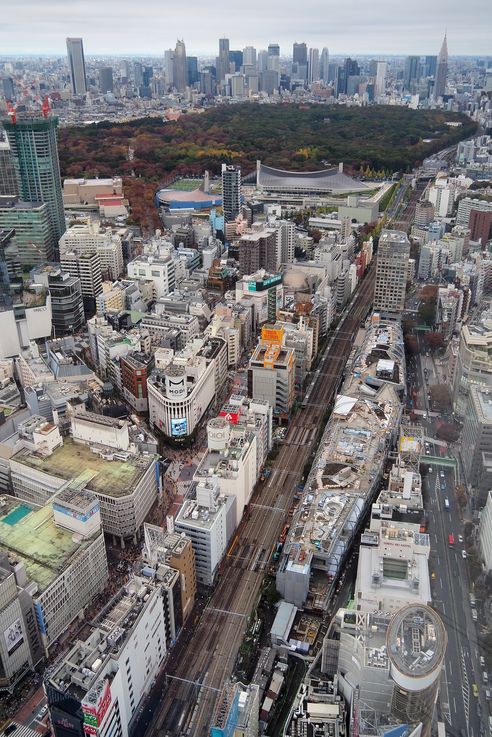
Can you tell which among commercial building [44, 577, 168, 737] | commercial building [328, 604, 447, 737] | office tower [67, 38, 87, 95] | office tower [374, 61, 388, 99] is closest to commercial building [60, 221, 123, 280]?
commercial building [44, 577, 168, 737]

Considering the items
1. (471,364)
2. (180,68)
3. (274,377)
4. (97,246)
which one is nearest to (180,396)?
(274,377)

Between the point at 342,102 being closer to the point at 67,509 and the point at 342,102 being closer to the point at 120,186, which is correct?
the point at 120,186

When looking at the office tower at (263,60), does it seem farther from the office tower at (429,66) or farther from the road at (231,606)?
the road at (231,606)

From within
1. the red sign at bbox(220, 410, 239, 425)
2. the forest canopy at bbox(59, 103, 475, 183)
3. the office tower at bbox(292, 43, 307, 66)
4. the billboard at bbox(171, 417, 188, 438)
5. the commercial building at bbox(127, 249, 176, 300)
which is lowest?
the billboard at bbox(171, 417, 188, 438)

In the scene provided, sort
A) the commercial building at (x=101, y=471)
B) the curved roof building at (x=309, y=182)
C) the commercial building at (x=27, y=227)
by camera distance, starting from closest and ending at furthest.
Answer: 1. the commercial building at (x=101, y=471)
2. the commercial building at (x=27, y=227)
3. the curved roof building at (x=309, y=182)

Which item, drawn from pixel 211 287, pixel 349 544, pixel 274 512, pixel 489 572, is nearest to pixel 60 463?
pixel 274 512

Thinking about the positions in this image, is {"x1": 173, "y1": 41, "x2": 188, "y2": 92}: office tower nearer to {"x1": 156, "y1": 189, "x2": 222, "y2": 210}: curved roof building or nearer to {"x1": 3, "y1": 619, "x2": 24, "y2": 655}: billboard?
{"x1": 156, "y1": 189, "x2": 222, "y2": 210}: curved roof building

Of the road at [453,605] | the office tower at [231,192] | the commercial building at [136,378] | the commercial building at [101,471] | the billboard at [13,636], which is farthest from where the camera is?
the office tower at [231,192]

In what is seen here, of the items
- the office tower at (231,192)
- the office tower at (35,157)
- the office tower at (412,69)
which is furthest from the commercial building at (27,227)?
the office tower at (412,69)
